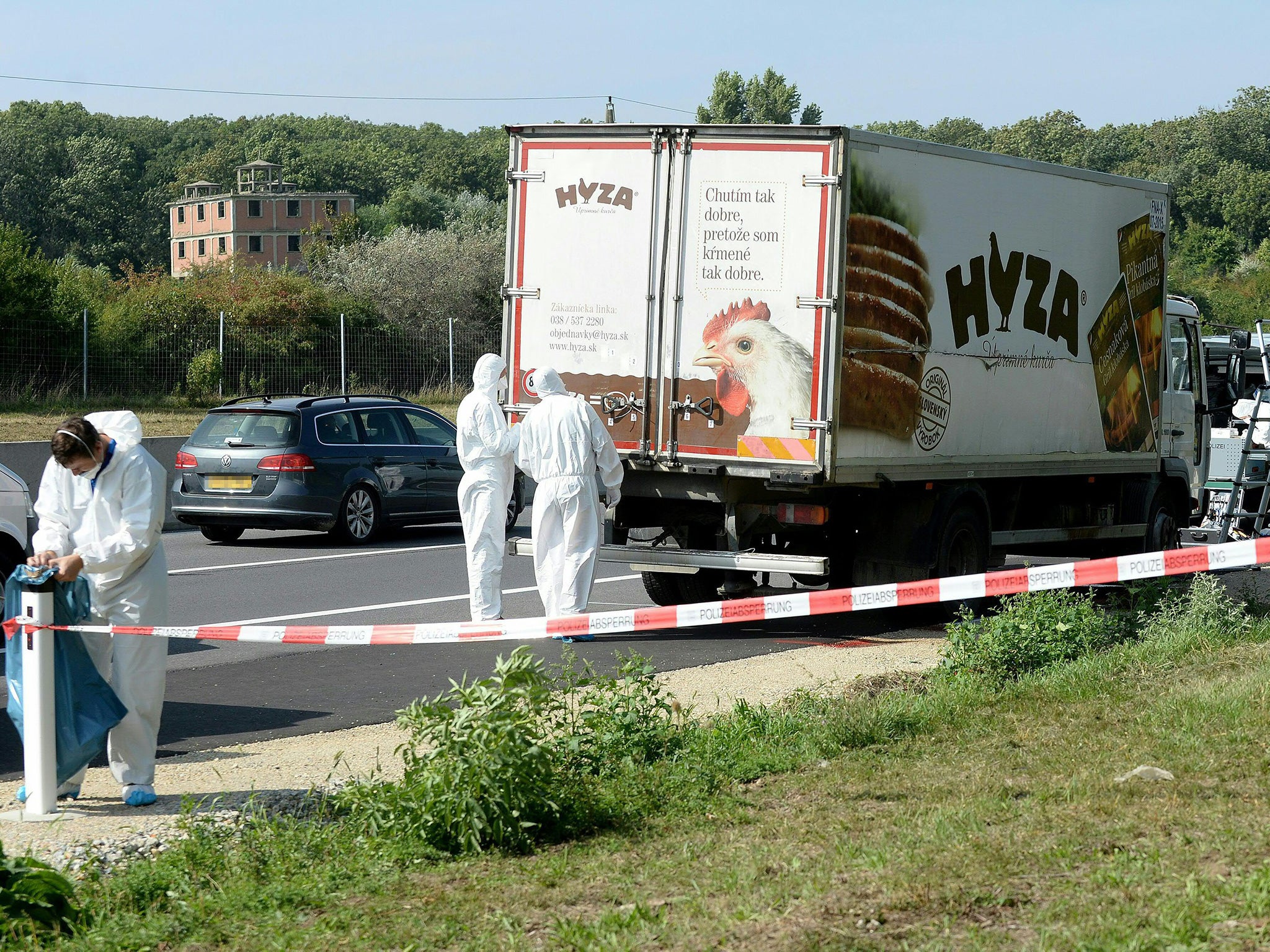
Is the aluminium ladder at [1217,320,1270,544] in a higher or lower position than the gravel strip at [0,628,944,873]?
higher

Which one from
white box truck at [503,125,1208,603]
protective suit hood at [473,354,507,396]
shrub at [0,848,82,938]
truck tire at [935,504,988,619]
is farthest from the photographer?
truck tire at [935,504,988,619]

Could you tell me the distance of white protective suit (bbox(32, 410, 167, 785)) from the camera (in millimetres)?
5941

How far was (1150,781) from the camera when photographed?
→ 5.67 meters

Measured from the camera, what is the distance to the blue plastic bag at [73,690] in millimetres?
5781

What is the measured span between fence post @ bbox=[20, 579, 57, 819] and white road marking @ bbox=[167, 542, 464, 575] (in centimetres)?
857

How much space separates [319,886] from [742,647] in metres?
5.93

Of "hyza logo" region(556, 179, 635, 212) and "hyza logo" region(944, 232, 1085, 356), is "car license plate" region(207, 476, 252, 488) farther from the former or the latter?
"hyza logo" region(944, 232, 1085, 356)

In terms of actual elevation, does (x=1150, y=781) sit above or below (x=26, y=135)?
below

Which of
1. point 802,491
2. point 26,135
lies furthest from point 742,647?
point 26,135

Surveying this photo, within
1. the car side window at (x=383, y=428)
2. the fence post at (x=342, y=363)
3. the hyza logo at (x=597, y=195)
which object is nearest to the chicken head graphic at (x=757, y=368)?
the hyza logo at (x=597, y=195)

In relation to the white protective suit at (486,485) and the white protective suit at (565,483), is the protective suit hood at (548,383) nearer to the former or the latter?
the white protective suit at (565,483)

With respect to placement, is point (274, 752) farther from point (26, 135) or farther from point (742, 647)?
point (26, 135)

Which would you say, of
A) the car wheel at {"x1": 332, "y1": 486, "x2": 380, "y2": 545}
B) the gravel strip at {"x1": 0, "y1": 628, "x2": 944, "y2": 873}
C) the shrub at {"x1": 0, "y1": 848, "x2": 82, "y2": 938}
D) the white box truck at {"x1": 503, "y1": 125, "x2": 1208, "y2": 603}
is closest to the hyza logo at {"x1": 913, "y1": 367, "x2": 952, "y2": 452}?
the white box truck at {"x1": 503, "y1": 125, "x2": 1208, "y2": 603}

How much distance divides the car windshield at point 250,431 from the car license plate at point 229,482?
335 mm
